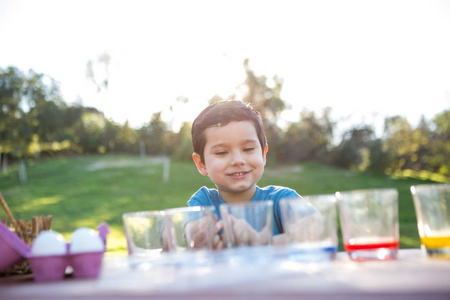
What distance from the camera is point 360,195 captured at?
1.07 m

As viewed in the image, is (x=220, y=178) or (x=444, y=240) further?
(x=220, y=178)

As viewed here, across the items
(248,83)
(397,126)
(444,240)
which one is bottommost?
(444,240)

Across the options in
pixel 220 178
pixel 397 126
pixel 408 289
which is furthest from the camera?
pixel 397 126

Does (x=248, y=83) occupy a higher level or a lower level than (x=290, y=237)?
higher

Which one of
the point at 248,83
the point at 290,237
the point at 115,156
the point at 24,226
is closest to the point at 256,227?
the point at 290,237

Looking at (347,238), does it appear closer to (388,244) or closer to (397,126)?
(388,244)

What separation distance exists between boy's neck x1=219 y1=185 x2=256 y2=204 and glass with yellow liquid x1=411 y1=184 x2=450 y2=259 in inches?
49.5

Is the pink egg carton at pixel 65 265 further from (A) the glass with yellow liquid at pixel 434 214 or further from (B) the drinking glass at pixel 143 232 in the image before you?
(A) the glass with yellow liquid at pixel 434 214

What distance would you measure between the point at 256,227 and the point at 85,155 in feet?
111

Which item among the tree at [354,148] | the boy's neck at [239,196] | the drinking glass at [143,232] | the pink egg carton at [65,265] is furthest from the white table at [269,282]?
the tree at [354,148]

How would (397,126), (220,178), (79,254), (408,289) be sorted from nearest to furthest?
(408,289) → (79,254) → (220,178) → (397,126)

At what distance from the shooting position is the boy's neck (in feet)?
7.62

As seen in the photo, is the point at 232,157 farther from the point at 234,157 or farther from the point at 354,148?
the point at 354,148

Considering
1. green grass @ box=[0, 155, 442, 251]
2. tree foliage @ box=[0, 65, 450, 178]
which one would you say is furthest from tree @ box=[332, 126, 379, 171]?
green grass @ box=[0, 155, 442, 251]
